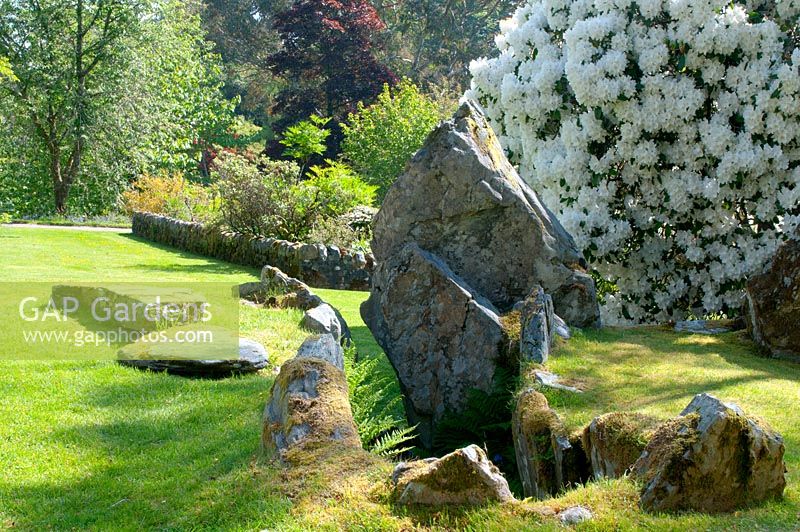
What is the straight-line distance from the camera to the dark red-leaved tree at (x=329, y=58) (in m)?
34.2

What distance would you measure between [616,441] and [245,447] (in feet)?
7.41

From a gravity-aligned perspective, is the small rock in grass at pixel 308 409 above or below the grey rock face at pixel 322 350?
below

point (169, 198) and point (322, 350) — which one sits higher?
point (169, 198)

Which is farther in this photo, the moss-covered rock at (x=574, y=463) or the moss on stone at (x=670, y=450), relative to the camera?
the moss-covered rock at (x=574, y=463)

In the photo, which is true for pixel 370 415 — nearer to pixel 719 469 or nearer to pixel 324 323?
pixel 324 323

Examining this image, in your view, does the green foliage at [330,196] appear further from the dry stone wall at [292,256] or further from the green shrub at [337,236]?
the dry stone wall at [292,256]

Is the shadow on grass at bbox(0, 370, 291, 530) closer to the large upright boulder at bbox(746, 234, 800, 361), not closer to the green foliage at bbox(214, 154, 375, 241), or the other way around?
the large upright boulder at bbox(746, 234, 800, 361)

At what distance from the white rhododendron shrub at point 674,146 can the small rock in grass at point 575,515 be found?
20.9ft

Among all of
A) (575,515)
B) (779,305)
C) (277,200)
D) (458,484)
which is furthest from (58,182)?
(575,515)

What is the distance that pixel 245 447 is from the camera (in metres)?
5.05

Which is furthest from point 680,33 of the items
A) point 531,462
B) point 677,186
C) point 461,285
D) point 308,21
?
A: point 308,21

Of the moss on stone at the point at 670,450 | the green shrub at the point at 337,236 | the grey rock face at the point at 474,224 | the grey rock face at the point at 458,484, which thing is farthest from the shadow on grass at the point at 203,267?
the moss on stone at the point at 670,450

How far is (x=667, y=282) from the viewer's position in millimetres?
9758

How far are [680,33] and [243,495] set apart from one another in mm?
7380
